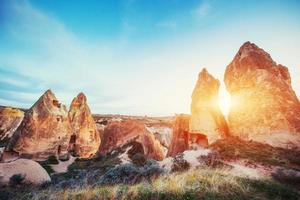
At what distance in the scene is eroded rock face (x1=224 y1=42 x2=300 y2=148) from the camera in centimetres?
1764

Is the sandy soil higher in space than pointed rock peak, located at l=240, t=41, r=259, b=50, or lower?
lower

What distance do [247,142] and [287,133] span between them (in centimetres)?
330

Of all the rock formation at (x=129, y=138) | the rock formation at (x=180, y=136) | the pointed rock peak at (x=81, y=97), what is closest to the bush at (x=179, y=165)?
the rock formation at (x=180, y=136)

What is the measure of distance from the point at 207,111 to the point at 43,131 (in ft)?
76.2

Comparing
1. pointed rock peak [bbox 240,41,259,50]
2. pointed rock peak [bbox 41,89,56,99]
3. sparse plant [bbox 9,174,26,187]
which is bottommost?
sparse plant [bbox 9,174,26,187]

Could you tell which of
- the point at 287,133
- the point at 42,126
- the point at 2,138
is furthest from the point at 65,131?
the point at 287,133

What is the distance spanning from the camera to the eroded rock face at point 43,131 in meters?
29.5

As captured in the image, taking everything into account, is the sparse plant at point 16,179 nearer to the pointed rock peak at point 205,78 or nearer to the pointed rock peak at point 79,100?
the pointed rock peak at point 205,78

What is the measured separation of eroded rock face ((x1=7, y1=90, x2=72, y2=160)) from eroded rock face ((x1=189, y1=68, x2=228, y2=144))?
67.2ft

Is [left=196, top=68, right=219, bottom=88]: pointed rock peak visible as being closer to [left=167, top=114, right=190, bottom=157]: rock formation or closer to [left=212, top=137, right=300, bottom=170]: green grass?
[left=167, top=114, right=190, bottom=157]: rock formation

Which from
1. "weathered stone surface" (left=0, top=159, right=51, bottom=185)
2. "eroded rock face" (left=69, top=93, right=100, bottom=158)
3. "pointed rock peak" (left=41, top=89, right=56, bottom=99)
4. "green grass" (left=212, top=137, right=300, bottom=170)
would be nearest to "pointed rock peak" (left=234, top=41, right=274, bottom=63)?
"green grass" (left=212, top=137, right=300, bottom=170)

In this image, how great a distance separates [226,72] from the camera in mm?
25938

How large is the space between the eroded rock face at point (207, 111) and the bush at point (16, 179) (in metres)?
17.6

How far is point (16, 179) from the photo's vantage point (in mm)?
13578
